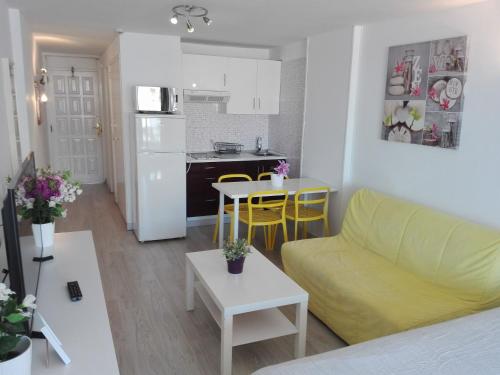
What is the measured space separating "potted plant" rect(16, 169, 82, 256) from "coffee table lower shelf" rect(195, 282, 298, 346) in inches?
44.2

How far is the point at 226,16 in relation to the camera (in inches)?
137

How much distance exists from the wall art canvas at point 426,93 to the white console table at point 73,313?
2.53 metres

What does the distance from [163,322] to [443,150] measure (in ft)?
7.84

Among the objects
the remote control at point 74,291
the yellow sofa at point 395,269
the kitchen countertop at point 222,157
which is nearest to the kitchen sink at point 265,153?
the kitchen countertop at point 222,157

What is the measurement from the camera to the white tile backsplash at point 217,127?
213 inches

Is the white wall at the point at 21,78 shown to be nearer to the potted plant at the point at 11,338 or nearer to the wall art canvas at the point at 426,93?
the potted plant at the point at 11,338

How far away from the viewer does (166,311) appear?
306 centimetres

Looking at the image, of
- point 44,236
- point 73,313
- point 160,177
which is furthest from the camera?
point 160,177

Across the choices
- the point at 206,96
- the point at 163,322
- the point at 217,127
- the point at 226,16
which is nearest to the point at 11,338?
the point at 163,322

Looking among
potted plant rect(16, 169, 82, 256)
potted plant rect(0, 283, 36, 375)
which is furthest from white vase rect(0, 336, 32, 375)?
potted plant rect(16, 169, 82, 256)

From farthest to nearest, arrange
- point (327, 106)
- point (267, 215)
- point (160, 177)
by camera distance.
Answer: point (160, 177) < point (327, 106) < point (267, 215)

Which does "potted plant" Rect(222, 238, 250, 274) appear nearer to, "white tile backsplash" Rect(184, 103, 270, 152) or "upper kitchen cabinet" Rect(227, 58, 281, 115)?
"upper kitchen cabinet" Rect(227, 58, 281, 115)

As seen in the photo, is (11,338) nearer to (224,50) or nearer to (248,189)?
(248,189)

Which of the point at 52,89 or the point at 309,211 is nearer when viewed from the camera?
the point at 309,211
